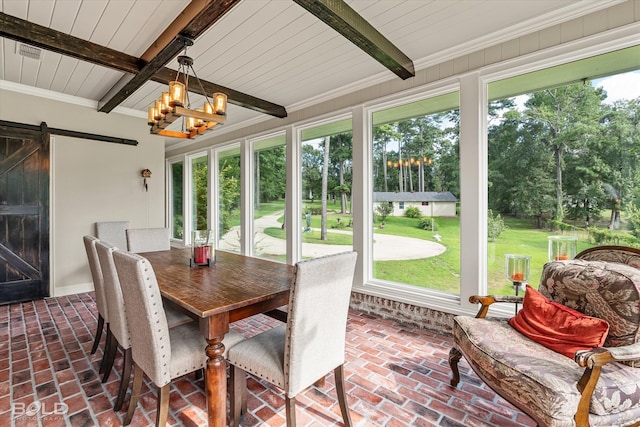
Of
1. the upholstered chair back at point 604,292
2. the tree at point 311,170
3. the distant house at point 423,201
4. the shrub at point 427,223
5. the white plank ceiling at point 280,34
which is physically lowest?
the upholstered chair back at point 604,292

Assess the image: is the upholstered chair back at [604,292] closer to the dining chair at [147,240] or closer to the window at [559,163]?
the window at [559,163]

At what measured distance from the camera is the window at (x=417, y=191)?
3039mm

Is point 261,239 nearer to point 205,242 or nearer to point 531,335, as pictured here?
point 205,242

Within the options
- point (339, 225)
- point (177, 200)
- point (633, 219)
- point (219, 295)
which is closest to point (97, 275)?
point (219, 295)

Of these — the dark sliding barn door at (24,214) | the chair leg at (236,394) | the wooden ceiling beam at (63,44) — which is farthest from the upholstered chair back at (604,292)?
the dark sliding barn door at (24,214)

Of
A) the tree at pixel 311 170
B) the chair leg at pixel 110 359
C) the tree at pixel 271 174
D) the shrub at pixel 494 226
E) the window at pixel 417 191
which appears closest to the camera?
the chair leg at pixel 110 359

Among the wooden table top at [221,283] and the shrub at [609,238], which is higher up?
the shrub at [609,238]

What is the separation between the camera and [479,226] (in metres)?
2.73

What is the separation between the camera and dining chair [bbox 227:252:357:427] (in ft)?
4.75

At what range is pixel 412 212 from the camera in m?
3.37

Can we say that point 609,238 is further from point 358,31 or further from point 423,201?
point 358,31

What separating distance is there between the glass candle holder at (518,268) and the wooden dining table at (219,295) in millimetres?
1785

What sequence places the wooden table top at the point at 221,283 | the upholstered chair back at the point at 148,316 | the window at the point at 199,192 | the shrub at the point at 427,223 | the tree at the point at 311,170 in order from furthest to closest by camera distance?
the window at the point at 199,192 → the tree at the point at 311,170 → the shrub at the point at 427,223 → the wooden table top at the point at 221,283 → the upholstered chair back at the point at 148,316

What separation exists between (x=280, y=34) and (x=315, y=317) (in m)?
2.38
